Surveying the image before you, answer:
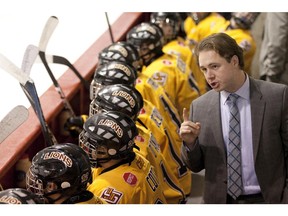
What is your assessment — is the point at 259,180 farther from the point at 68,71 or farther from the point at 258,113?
the point at 68,71

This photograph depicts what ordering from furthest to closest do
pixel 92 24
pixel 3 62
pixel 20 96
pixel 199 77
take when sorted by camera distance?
pixel 92 24
pixel 199 77
pixel 20 96
pixel 3 62

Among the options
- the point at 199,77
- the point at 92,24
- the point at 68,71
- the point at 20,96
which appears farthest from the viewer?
the point at 92,24

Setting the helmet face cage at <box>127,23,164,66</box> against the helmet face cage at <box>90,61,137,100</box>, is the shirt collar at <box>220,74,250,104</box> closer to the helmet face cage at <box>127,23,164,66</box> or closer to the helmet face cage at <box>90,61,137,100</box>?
the helmet face cage at <box>90,61,137,100</box>

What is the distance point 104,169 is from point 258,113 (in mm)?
693

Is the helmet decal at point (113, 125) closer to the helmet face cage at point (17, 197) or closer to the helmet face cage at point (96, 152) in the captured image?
the helmet face cage at point (96, 152)

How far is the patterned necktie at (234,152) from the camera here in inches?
97.0

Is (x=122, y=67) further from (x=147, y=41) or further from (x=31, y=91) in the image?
(x=147, y=41)

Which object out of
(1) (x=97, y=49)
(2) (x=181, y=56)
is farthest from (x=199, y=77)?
(1) (x=97, y=49)

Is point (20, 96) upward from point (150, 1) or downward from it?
downward

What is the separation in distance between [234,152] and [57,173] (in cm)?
65

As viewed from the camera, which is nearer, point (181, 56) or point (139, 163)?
point (139, 163)

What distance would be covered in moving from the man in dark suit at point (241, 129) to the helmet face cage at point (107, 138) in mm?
292

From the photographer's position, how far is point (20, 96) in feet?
12.3

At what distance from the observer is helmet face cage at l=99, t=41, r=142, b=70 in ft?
12.6
